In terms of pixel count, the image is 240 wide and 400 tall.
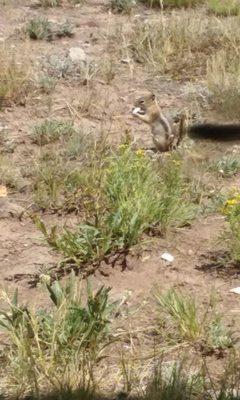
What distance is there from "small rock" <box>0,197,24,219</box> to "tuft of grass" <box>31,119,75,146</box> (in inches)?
42.6

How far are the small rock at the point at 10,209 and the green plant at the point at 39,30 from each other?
3436 millimetres

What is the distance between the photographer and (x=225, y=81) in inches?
309

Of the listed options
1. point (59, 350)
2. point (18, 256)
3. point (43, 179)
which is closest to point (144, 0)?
point (43, 179)

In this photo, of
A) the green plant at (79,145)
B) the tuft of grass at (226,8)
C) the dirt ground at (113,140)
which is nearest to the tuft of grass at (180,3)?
the dirt ground at (113,140)

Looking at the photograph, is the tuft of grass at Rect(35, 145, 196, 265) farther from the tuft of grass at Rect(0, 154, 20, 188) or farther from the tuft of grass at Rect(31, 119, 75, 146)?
the tuft of grass at Rect(31, 119, 75, 146)

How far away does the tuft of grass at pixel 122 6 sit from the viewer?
1007 cm

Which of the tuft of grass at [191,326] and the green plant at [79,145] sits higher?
the tuft of grass at [191,326]

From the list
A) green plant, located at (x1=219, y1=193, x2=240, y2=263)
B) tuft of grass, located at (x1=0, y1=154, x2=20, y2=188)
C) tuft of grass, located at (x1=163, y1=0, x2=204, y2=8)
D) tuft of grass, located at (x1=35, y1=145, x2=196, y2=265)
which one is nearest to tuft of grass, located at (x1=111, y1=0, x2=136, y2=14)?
tuft of grass, located at (x1=163, y1=0, x2=204, y2=8)

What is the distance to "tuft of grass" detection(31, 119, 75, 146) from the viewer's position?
7062 mm

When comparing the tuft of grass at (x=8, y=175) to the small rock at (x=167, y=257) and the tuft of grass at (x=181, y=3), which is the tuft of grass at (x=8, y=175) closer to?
the small rock at (x=167, y=257)

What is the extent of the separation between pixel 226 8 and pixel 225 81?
231 centimetres

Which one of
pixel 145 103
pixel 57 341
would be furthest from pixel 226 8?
pixel 57 341

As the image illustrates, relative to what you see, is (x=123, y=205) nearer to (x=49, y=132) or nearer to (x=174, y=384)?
(x=174, y=384)

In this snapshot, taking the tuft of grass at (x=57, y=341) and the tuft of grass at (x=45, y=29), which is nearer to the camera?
the tuft of grass at (x=57, y=341)
